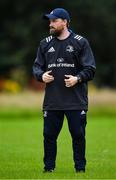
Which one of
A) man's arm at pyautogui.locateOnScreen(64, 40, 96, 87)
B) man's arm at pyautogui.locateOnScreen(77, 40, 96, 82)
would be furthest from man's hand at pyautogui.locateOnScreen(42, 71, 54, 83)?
man's arm at pyautogui.locateOnScreen(77, 40, 96, 82)

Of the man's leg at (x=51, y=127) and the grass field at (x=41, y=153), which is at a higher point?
the man's leg at (x=51, y=127)

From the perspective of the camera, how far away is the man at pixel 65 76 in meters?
13.1

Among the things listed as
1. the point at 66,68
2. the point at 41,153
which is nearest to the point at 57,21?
the point at 66,68

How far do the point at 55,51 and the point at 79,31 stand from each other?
136ft

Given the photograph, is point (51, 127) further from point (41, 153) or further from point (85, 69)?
point (41, 153)

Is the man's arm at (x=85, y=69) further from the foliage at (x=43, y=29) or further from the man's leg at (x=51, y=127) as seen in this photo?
the foliage at (x=43, y=29)

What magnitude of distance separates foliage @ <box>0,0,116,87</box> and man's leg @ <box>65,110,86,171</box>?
38786mm

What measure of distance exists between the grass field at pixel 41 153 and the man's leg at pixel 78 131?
20 centimetres

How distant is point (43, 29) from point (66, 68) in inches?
1603

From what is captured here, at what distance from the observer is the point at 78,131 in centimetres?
1312

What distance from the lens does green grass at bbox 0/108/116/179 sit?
520 inches

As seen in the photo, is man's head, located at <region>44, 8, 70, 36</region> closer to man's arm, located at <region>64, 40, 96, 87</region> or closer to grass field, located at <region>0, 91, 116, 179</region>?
man's arm, located at <region>64, 40, 96, 87</region>

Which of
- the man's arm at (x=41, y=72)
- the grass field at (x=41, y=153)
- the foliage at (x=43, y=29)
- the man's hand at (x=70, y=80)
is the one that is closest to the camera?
the man's hand at (x=70, y=80)

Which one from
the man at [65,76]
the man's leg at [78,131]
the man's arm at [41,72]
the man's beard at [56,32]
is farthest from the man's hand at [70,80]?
the man's beard at [56,32]
